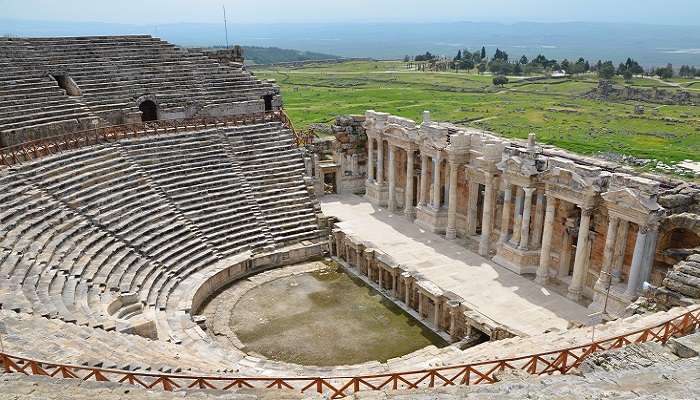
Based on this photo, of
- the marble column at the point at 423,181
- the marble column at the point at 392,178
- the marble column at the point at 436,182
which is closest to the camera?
the marble column at the point at 436,182

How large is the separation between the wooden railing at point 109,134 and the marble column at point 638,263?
1868 cm

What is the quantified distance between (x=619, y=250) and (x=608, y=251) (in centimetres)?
49

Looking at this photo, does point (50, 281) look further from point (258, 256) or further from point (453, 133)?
point (453, 133)

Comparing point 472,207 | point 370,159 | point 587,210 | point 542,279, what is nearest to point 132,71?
point 370,159

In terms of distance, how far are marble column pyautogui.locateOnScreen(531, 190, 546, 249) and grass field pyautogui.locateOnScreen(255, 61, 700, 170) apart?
26.7 meters

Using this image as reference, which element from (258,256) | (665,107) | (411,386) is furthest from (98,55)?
(665,107)

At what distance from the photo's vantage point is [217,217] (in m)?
25.9

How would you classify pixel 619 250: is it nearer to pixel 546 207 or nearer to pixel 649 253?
pixel 649 253

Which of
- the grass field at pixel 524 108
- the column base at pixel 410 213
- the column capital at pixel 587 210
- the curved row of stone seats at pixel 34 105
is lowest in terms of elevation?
the grass field at pixel 524 108

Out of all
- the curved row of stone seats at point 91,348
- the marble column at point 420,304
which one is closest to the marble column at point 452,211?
the marble column at point 420,304

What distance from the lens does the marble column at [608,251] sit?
763 inches

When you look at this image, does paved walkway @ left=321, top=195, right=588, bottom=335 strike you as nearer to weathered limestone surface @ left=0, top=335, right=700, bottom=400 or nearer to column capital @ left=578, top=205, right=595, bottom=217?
column capital @ left=578, top=205, right=595, bottom=217

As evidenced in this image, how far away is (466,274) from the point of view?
23094 mm

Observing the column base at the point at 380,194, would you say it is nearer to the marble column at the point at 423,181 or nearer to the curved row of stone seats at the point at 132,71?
the marble column at the point at 423,181
